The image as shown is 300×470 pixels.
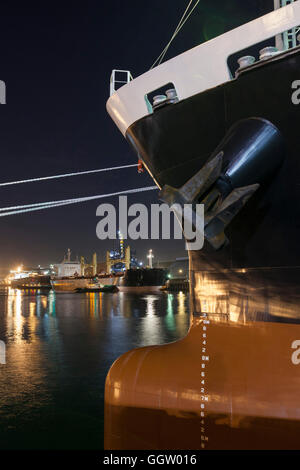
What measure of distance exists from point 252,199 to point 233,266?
93 centimetres

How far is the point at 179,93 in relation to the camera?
4.96m

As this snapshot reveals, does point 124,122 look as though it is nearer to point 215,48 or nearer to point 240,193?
point 215,48

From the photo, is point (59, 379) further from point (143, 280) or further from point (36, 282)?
point (36, 282)

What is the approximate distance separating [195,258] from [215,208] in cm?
153

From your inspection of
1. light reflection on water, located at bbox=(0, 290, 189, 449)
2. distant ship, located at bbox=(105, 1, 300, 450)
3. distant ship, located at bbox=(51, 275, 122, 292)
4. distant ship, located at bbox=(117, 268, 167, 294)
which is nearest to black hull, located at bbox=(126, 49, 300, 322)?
distant ship, located at bbox=(105, 1, 300, 450)

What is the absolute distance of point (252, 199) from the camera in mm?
4281

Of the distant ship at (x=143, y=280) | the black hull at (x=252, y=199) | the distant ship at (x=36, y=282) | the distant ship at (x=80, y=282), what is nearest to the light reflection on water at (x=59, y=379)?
the black hull at (x=252, y=199)

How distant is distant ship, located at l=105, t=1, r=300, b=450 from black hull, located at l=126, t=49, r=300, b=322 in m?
0.01

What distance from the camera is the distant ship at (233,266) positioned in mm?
3859

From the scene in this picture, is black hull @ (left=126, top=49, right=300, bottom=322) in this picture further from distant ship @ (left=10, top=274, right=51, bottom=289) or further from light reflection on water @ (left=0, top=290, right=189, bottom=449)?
distant ship @ (left=10, top=274, right=51, bottom=289)

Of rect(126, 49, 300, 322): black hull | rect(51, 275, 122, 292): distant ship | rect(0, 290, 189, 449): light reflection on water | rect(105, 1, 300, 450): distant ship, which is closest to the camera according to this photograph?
rect(105, 1, 300, 450): distant ship

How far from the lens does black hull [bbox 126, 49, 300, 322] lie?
163 inches

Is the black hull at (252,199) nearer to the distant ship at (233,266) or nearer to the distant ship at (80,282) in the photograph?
the distant ship at (233,266)

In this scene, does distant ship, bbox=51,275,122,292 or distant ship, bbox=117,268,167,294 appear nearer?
distant ship, bbox=117,268,167,294
